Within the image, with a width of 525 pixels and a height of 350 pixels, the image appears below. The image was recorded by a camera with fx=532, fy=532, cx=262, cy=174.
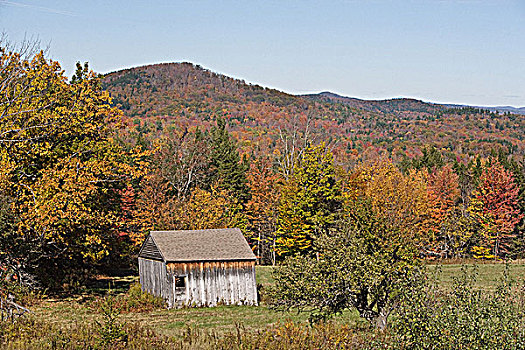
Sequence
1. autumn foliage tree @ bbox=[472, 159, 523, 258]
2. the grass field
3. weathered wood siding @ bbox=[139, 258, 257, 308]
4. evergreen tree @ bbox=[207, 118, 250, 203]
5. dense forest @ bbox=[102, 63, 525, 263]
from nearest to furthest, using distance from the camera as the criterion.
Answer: the grass field → weathered wood siding @ bbox=[139, 258, 257, 308] → dense forest @ bbox=[102, 63, 525, 263] → autumn foliage tree @ bbox=[472, 159, 523, 258] → evergreen tree @ bbox=[207, 118, 250, 203]

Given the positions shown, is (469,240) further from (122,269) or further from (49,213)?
(49,213)

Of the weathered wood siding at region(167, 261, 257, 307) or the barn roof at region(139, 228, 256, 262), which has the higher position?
the barn roof at region(139, 228, 256, 262)

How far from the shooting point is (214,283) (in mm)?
30641

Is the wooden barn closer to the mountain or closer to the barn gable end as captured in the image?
the barn gable end

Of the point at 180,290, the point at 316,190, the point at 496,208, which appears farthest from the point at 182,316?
the point at 496,208

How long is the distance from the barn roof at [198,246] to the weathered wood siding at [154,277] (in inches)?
20.0

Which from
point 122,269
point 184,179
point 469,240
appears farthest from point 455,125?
point 122,269

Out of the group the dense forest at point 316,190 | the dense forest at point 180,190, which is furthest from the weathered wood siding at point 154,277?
the dense forest at point 316,190

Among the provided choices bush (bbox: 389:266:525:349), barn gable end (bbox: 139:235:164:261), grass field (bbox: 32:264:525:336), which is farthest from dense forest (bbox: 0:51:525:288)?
bush (bbox: 389:266:525:349)

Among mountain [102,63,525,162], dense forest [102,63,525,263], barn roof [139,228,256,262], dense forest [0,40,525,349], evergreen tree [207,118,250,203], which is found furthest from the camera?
mountain [102,63,525,162]

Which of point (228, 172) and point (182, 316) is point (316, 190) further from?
point (228, 172)

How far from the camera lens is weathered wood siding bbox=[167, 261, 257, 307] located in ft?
99.0

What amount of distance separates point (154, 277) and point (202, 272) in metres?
3.38

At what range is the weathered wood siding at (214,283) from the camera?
3019 cm
